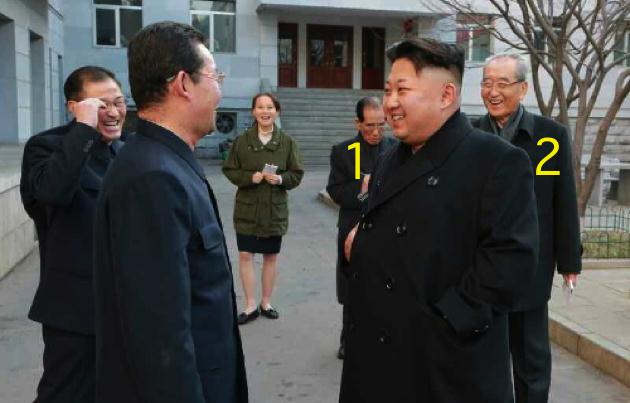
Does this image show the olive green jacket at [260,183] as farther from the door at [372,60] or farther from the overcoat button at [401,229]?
the door at [372,60]

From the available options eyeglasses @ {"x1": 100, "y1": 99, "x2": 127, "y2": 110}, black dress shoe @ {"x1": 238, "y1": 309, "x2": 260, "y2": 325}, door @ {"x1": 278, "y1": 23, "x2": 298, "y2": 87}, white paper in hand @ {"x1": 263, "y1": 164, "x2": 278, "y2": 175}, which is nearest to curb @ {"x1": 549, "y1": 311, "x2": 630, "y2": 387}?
black dress shoe @ {"x1": 238, "y1": 309, "x2": 260, "y2": 325}

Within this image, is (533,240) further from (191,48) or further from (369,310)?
(191,48)

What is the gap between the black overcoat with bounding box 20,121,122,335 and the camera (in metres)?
2.60

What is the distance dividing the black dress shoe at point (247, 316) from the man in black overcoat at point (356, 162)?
1.22m

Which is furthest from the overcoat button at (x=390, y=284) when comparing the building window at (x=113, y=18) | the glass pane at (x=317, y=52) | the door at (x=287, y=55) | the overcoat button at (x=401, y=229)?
the glass pane at (x=317, y=52)

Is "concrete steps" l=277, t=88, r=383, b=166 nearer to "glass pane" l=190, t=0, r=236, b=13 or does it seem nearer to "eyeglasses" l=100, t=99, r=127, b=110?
"glass pane" l=190, t=0, r=236, b=13

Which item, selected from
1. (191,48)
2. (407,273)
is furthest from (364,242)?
(191,48)

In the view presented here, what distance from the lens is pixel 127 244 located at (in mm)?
1717

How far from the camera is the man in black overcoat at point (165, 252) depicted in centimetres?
171

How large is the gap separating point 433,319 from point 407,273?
0.17 meters

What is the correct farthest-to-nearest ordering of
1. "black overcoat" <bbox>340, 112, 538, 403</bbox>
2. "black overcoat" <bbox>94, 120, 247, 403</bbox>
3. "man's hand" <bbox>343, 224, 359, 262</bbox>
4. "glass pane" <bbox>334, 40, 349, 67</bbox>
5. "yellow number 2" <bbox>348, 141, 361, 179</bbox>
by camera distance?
1. "glass pane" <bbox>334, 40, 349, 67</bbox>
2. "yellow number 2" <bbox>348, 141, 361, 179</bbox>
3. "man's hand" <bbox>343, 224, 359, 262</bbox>
4. "black overcoat" <bbox>340, 112, 538, 403</bbox>
5. "black overcoat" <bbox>94, 120, 247, 403</bbox>

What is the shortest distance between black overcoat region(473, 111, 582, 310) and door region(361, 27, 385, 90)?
73.4 feet

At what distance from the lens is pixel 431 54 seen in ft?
7.15

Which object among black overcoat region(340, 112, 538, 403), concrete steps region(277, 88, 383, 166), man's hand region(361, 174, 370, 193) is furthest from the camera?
concrete steps region(277, 88, 383, 166)
